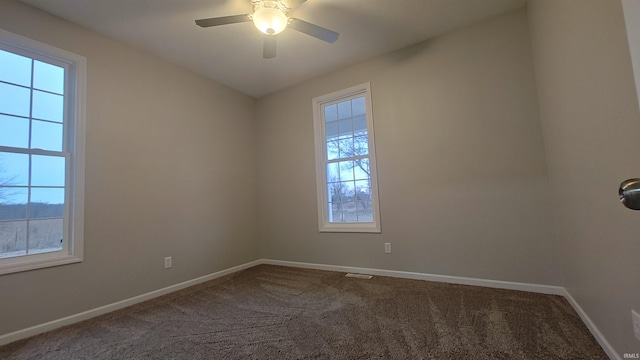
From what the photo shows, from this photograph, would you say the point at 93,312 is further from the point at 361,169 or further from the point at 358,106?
the point at 358,106

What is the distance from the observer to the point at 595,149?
4.87 feet

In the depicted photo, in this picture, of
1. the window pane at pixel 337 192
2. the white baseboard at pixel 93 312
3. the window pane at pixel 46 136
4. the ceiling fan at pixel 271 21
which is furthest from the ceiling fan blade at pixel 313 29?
the white baseboard at pixel 93 312

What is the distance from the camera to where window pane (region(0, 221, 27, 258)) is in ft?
6.83

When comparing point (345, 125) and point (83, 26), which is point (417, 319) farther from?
point (83, 26)

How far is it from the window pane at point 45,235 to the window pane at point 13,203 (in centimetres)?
11

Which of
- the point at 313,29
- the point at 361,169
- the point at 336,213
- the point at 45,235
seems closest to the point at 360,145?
the point at 361,169

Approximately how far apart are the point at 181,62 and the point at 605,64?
3.71m

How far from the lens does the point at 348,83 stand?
3.60 meters

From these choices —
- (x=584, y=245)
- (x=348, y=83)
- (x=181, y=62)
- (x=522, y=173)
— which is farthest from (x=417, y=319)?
(x=181, y=62)

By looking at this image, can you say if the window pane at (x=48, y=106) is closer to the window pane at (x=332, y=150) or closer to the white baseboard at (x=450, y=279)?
the window pane at (x=332, y=150)

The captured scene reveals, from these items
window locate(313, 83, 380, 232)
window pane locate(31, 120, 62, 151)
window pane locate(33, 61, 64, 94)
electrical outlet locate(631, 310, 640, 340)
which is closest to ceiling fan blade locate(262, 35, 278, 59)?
window locate(313, 83, 380, 232)

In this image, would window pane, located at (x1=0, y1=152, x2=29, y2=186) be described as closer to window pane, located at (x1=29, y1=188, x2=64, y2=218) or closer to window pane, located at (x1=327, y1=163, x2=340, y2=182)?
window pane, located at (x1=29, y1=188, x2=64, y2=218)

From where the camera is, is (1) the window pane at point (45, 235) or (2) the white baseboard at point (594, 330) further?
(1) the window pane at point (45, 235)

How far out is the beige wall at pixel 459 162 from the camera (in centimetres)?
254
